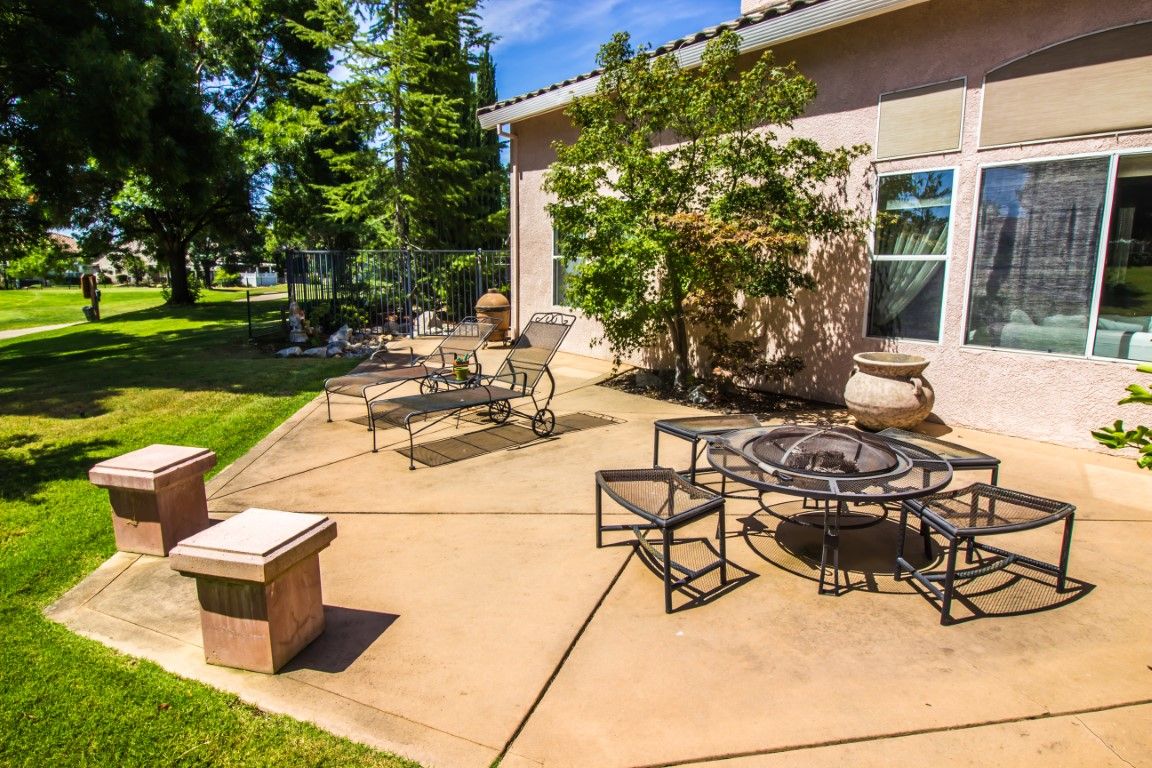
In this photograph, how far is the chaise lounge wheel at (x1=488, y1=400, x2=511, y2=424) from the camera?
7.67m

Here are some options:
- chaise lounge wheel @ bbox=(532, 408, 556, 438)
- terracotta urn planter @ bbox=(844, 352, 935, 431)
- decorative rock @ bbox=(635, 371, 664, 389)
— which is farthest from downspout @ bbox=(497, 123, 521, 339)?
terracotta urn planter @ bbox=(844, 352, 935, 431)

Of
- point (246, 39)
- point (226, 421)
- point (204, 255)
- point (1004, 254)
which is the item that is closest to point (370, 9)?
point (246, 39)

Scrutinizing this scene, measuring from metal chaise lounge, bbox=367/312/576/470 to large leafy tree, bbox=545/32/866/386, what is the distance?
73 cm

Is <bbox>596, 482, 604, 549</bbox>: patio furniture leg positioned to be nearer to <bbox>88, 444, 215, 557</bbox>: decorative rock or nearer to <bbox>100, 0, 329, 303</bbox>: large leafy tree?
<bbox>88, 444, 215, 557</bbox>: decorative rock

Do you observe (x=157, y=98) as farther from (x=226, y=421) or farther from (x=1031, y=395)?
(x=1031, y=395)

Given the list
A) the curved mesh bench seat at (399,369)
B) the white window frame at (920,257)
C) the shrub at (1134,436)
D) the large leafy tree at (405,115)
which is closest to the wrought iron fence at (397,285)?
the curved mesh bench seat at (399,369)

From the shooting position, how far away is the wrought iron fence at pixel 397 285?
48.0 ft

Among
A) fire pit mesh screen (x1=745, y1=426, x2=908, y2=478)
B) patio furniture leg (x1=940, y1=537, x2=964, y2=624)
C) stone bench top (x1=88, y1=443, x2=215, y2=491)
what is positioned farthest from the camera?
stone bench top (x1=88, y1=443, x2=215, y2=491)

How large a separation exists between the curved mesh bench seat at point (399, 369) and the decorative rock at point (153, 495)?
7.84ft

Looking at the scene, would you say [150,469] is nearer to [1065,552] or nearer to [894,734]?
[894,734]

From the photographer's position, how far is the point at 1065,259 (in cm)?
639

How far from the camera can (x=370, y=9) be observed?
64.6 ft

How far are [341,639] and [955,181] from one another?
24.2 ft

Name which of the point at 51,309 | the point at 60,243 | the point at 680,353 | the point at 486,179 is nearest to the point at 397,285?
the point at 486,179
